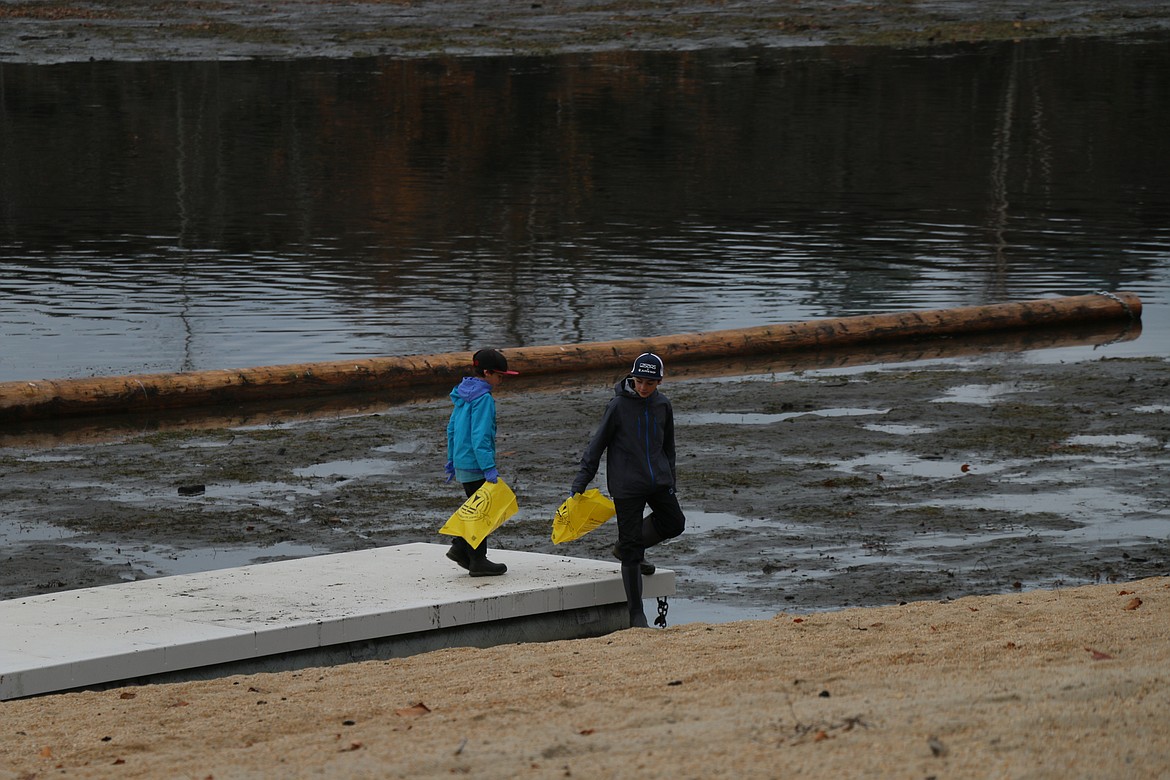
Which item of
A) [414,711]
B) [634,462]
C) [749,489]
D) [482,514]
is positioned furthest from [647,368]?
[749,489]

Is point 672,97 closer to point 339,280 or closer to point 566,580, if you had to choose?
point 339,280

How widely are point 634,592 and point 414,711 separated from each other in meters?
2.71

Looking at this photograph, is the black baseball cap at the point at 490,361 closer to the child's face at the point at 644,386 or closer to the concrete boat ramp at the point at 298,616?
the child's face at the point at 644,386

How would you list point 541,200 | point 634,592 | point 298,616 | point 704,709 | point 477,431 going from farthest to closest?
point 541,200 < point 477,431 < point 634,592 < point 298,616 < point 704,709

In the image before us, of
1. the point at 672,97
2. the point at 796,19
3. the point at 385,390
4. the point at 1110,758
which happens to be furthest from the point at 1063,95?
the point at 1110,758

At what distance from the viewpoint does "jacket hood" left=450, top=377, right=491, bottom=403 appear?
1043 centimetres

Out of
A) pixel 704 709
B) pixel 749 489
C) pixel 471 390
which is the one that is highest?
pixel 471 390

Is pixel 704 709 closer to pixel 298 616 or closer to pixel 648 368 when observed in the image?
pixel 298 616

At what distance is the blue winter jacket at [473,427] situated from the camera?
10.4m

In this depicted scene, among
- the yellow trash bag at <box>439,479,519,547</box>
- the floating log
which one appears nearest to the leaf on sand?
the yellow trash bag at <box>439,479,519,547</box>

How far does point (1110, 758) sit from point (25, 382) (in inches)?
459

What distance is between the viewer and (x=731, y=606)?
10719 mm

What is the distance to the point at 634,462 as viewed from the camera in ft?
34.0

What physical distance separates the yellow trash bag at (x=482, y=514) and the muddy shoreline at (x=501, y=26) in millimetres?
45901
